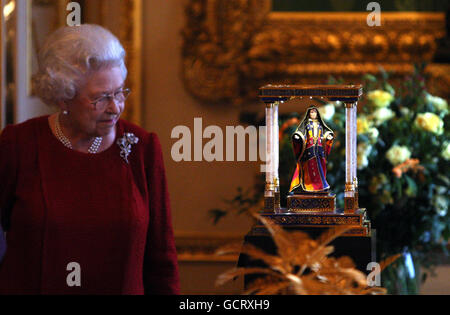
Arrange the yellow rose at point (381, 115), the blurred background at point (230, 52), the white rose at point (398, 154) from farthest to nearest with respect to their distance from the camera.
A: the blurred background at point (230, 52), the yellow rose at point (381, 115), the white rose at point (398, 154)

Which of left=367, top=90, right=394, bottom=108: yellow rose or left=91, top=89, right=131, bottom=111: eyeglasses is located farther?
left=367, top=90, right=394, bottom=108: yellow rose


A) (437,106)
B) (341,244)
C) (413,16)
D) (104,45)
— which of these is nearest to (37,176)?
(104,45)

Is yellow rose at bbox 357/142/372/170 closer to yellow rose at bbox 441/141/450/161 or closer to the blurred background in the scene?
yellow rose at bbox 441/141/450/161

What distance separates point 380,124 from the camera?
361 cm

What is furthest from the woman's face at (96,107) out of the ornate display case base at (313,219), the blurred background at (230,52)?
the blurred background at (230,52)

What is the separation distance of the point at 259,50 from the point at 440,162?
70.1 inches

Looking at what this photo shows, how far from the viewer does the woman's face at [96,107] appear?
96.7 inches

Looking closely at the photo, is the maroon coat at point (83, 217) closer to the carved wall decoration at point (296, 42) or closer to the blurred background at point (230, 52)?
the blurred background at point (230, 52)

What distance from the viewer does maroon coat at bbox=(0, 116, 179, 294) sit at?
7.98ft

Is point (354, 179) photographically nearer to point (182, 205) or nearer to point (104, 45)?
point (104, 45)

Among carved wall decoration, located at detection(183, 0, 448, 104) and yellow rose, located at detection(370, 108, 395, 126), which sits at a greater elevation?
carved wall decoration, located at detection(183, 0, 448, 104)

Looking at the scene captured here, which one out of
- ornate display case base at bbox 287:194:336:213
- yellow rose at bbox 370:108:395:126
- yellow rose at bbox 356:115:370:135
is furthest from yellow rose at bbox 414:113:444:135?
ornate display case base at bbox 287:194:336:213

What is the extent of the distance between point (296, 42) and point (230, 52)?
1.35 ft

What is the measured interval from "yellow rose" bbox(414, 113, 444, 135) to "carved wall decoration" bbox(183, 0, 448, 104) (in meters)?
1.52
